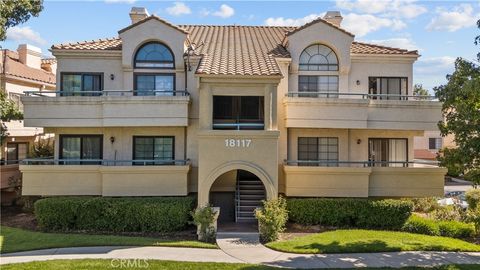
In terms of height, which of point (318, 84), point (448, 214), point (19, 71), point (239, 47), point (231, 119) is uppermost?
point (239, 47)

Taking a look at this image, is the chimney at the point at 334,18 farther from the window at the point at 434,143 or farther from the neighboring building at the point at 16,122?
the window at the point at 434,143

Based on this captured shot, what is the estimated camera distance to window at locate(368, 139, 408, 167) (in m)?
20.1

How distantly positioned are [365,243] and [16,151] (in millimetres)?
20775

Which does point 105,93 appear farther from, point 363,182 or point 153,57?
point 363,182

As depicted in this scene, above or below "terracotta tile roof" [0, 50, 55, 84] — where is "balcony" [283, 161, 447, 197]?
below

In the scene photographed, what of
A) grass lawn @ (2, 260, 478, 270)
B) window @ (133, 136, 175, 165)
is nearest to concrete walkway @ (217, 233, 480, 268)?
grass lawn @ (2, 260, 478, 270)

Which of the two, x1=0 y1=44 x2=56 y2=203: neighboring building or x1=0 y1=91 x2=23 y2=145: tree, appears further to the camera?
x1=0 y1=44 x2=56 y2=203: neighboring building

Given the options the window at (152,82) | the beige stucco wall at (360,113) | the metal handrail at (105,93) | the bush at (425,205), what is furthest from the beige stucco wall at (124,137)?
the bush at (425,205)

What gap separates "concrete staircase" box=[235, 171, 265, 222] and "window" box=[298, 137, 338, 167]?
2.67 metres

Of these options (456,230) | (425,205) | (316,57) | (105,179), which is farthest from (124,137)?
(425,205)

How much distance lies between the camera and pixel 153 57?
64.1 ft

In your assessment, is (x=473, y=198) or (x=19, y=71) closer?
(x=473, y=198)

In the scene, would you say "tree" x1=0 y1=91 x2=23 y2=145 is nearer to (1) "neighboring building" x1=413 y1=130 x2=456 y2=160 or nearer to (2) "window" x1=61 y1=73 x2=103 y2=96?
(2) "window" x1=61 y1=73 x2=103 y2=96

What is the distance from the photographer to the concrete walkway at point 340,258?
12.8 meters
